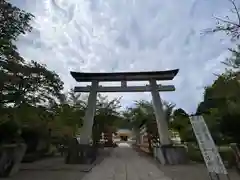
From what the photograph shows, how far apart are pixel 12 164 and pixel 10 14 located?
14.5 ft

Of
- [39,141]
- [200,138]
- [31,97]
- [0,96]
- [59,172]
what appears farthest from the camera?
[39,141]

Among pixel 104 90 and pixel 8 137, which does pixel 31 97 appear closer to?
pixel 8 137

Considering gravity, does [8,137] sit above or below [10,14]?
below

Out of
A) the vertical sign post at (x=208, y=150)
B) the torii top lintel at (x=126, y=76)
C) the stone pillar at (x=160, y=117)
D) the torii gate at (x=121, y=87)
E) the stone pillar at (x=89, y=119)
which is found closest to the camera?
the vertical sign post at (x=208, y=150)

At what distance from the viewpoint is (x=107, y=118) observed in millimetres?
22875

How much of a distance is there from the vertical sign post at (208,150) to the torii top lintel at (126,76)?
26.6 feet

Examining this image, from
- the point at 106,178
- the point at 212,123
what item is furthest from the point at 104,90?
the point at 106,178

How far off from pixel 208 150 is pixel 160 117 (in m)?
8.23

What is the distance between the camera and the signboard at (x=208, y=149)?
5680 millimetres

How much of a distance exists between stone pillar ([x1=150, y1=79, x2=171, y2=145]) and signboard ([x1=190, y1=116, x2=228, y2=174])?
748cm

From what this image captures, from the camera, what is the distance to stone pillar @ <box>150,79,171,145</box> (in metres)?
13.9

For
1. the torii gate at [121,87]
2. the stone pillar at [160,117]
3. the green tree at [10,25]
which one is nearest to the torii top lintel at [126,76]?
the torii gate at [121,87]

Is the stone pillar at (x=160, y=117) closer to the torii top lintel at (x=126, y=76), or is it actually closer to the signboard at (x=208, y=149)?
the torii top lintel at (x=126, y=76)

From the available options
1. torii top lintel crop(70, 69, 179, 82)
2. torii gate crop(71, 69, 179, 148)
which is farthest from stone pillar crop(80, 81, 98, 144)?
torii top lintel crop(70, 69, 179, 82)
